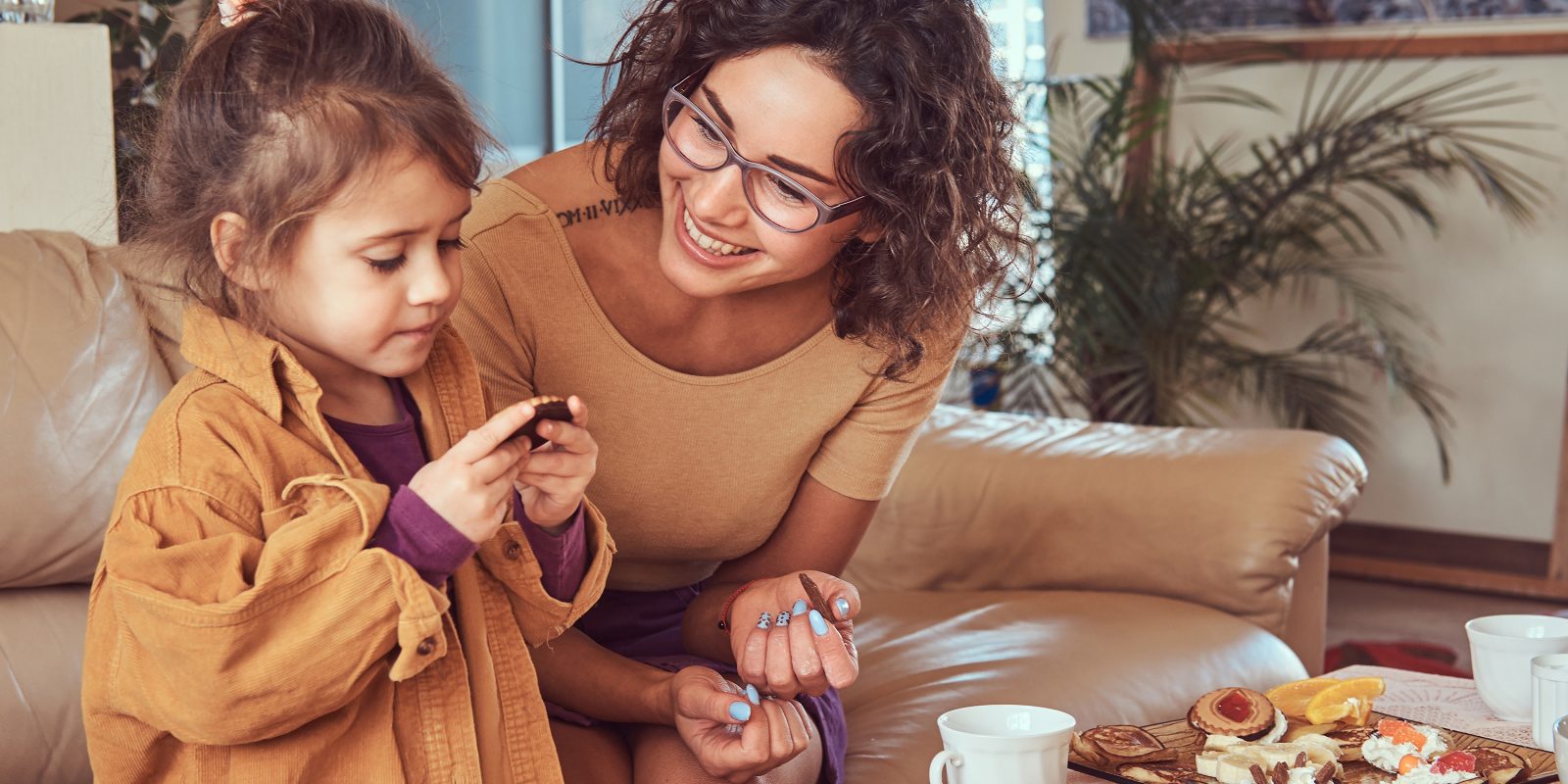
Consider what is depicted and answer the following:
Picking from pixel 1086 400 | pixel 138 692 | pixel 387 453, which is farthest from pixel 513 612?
pixel 1086 400

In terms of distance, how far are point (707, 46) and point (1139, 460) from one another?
1.14 m

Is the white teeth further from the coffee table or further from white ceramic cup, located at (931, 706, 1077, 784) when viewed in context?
the coffee table

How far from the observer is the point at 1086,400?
408 centimetres

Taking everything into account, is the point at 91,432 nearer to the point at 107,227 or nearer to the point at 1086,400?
the point at 107,227

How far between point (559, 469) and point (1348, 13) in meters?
3.74

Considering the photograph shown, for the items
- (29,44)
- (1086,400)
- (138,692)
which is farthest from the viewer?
(1086,400)

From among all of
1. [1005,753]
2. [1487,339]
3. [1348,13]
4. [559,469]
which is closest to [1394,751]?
[1005,753]

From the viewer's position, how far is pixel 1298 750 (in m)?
1.25

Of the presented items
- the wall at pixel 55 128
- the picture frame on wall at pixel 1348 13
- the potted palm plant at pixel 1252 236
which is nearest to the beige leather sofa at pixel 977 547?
the wall at pixel 55 128

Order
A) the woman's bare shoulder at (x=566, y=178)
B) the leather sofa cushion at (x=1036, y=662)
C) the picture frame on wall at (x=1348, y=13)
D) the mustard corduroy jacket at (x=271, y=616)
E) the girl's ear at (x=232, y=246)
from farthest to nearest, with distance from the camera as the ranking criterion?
the picture frame on wall at (x=1348, y=13)
the leather sofa cushion at (x=1036, y=662)
the woman's bare shoulder at (x=566, y=178)
the girl's ear at (x=232, y=246)
the mustard corduroy jacket at (x=271, y=616)

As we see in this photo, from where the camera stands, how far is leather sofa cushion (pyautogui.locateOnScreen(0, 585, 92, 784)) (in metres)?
1.51

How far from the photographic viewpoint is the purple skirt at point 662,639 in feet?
5.17

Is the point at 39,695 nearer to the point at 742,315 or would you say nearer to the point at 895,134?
the point at 742,315

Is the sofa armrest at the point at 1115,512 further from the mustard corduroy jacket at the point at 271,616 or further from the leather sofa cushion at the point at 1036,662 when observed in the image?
the mustard corduroy jacket at the point at 271,616
